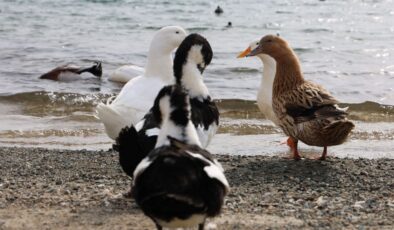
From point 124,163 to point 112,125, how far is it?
215 centimetres

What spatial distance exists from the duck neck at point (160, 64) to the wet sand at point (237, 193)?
3.55 ft

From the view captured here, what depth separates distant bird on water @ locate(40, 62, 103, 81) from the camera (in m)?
16.1

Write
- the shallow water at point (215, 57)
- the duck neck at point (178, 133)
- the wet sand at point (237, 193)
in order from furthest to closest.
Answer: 1. the shallow water at point (215, 57)
2. the wet sand at point (237, 193)
3. the duck neck at point (178, 133)

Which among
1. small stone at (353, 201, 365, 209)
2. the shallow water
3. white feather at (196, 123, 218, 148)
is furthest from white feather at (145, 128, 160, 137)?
the shallow water

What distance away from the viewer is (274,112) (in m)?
9.06

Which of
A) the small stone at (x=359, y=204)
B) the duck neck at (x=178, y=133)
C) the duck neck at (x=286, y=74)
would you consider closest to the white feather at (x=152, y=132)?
the duck neck at (x=178, y=133)

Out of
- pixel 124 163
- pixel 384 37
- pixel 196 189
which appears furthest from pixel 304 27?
pixel 196 189

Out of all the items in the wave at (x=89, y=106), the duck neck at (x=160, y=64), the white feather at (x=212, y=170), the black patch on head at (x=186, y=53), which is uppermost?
the black patch on head at (x=186, y=53)

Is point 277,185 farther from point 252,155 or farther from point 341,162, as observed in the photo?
point 252,155

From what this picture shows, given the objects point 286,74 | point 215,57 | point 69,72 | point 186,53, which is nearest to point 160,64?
point 286,74

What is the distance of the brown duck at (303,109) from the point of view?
27.7 feet

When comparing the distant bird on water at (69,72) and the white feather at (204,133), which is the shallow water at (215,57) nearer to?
the distant bird on water at (69,72)

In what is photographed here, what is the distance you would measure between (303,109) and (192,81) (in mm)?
1765

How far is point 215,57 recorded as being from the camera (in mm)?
18938
